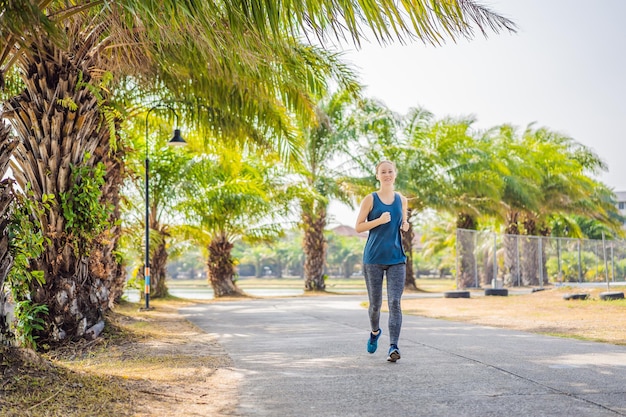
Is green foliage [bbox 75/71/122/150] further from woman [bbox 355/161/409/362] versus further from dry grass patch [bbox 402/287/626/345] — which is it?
dry grass patch [bbox 402/287/626/345]

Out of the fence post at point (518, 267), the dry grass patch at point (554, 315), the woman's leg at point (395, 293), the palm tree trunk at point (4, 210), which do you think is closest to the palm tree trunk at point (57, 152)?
the palm tree trunk at point (4, 210)

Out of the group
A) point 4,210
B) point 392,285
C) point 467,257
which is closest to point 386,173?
point 392,285

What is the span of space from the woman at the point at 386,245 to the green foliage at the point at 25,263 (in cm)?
296

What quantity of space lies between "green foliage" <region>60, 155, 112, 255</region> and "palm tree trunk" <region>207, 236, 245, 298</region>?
16923 mm

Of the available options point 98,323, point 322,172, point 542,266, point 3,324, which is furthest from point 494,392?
point 542,266

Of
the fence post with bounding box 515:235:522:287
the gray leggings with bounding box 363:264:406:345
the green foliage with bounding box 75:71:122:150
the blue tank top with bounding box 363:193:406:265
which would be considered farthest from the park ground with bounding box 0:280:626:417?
the fence post with bounding box 515:235:522:287

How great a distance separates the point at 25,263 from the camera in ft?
21.5

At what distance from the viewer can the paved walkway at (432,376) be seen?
4.76 m

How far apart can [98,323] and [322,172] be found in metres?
19.1

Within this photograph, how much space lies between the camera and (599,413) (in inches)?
175

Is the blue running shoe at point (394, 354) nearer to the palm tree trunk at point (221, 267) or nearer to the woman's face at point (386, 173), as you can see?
the woman's face at point (386, 173)

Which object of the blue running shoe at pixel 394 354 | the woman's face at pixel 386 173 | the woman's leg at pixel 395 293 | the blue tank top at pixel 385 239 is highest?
the woman's face at pixel 386 173

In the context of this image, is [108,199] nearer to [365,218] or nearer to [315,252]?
[365,218]

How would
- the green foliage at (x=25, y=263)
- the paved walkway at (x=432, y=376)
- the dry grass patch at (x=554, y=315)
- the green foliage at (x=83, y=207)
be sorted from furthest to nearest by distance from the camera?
the dry grass patch at (x=554, y=315) < the green foliage at (x=83, y=207) < the green foliage at (x=25, y=263) < the paved walkway at (x=432, y=376)
